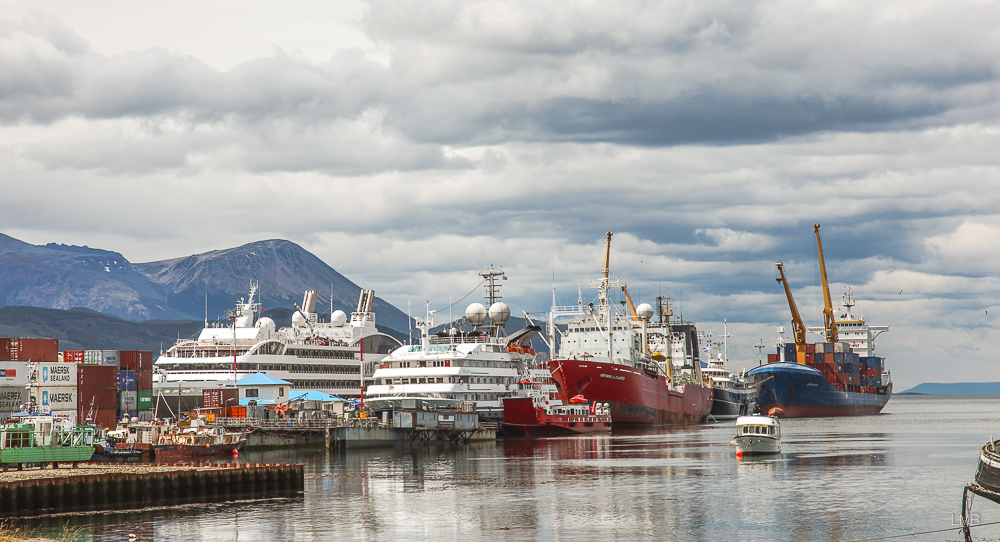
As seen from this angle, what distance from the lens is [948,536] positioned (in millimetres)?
39969

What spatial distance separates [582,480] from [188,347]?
82.2 m

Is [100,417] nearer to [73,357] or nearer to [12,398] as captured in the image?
[12,398]

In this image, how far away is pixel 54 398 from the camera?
8650 centimetres

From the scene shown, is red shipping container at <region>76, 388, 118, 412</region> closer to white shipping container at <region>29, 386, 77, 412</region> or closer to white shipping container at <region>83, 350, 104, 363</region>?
white shipping container at <region>29, 386, 77, 412</region>

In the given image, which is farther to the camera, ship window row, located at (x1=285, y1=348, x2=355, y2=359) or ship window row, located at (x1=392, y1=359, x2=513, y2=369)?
ship window row, located at (x1=285, y1=348, x2=355, y2=359)

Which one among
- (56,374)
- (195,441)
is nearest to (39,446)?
(195,441)

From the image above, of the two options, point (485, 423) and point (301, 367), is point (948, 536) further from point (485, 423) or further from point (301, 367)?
point (301, 367)

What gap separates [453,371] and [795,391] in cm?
8382

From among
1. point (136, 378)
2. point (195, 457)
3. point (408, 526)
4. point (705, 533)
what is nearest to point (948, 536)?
point (705, 533)

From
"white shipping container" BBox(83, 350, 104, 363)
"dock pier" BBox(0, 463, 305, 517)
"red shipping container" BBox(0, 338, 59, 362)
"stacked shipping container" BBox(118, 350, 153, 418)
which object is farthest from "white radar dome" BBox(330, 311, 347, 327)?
"dock pier" BBox(0, 463, 305, 517)

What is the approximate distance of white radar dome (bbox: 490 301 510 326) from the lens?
122500 millimetres

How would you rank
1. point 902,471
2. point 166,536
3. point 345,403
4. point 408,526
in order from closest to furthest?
point 166,536 → point 408,526 → point 902,471 → point 345,403

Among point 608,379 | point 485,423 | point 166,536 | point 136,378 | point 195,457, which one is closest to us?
point 166,536

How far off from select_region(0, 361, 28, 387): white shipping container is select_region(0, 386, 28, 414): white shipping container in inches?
16.7
